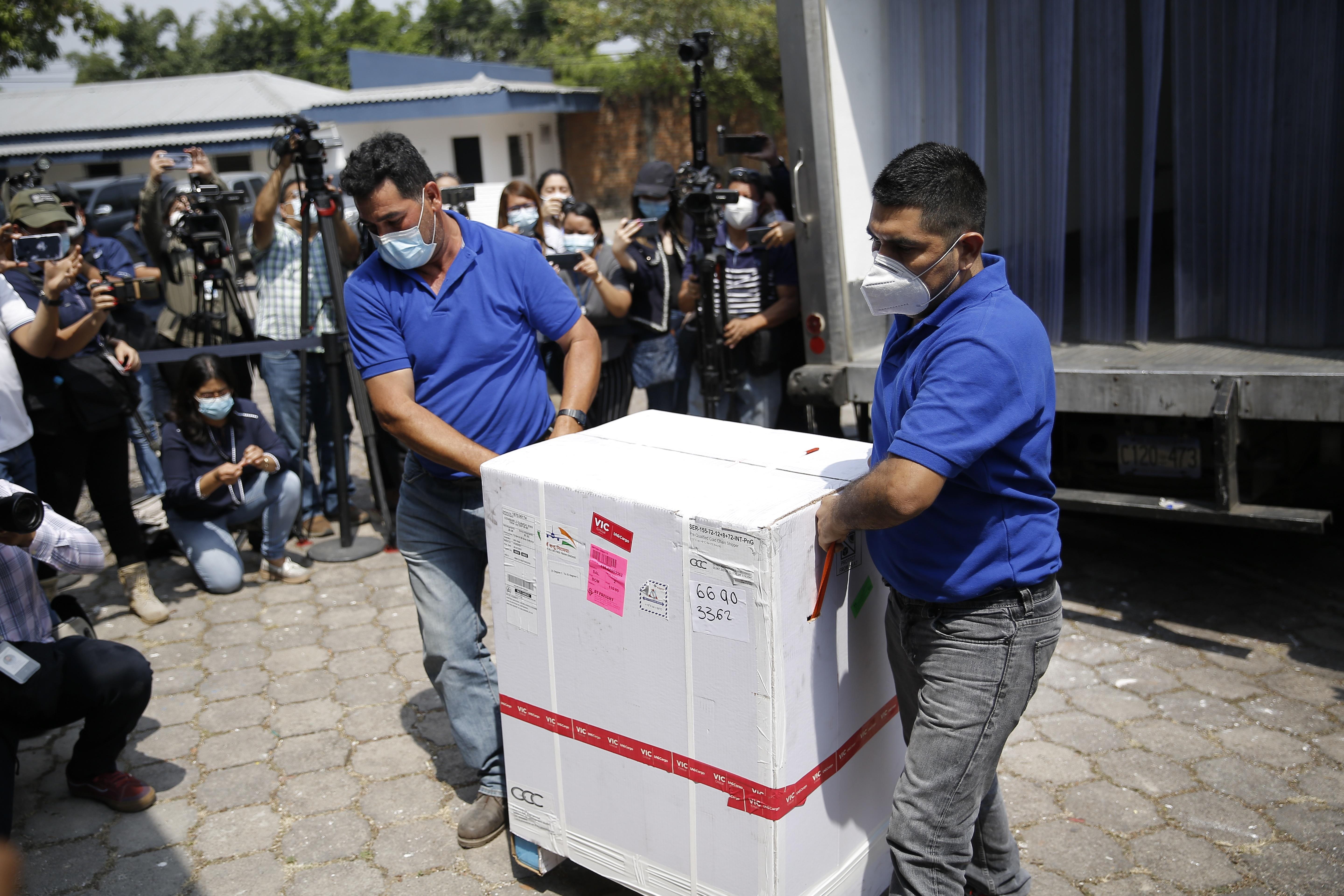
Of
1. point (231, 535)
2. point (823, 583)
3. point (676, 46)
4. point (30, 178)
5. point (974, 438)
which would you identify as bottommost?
point (231, 535)

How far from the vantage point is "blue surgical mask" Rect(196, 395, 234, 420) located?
15.7 ft

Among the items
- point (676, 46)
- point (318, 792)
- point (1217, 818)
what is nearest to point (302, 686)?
point (318, 792)

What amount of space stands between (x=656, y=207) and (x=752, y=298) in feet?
2.42

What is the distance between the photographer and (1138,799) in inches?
121

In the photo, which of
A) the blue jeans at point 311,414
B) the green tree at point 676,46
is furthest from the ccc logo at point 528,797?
the green tree at point 676,46

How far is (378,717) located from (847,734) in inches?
82.9

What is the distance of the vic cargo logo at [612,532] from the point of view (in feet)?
7.31

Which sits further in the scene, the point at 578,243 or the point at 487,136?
the point at 487,136

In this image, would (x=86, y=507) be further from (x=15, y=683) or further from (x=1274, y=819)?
(x=1274, y=819)

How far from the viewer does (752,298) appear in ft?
17.3

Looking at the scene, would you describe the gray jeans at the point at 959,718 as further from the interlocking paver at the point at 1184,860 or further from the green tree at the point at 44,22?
the green tree at the point at 44,22

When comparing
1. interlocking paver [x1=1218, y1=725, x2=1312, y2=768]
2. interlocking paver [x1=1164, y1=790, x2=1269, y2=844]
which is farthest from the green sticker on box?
interlocking paver [x1=1218, y1=725, x2=1312, y2=768]

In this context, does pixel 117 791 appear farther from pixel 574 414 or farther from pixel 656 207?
pixel 656 207

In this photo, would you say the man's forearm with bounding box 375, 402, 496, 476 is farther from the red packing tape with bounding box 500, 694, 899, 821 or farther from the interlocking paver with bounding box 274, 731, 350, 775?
the interlocking paver with bounding box 274, 731, 350, 775
